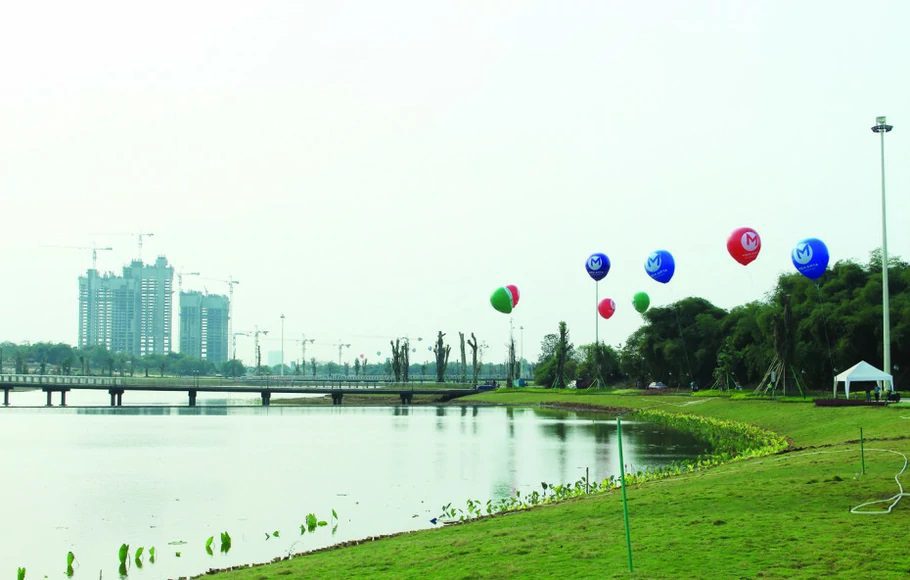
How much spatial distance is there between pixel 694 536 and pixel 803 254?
42422 millimetres

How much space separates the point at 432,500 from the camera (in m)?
31.3

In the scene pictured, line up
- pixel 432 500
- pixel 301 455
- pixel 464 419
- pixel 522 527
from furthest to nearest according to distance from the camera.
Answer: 1. pixel 464 419
2. pixel 301 455
3. pixel 432 500
4. pixel 522 527

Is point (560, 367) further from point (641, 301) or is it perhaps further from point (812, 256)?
point (812, 256)

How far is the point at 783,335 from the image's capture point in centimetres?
6900

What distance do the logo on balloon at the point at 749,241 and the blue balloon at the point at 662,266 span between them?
11.9 m

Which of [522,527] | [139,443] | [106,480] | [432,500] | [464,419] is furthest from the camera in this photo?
[464,419]

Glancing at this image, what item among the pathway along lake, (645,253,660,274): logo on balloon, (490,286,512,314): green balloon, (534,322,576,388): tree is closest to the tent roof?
the pathway along lake

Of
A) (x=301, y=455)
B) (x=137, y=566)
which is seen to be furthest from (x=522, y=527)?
(x=301, y=455)

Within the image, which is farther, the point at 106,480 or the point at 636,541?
the point at 106,480

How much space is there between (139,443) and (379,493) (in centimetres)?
2945

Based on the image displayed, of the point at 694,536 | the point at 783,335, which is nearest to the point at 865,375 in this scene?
the point at 783,335

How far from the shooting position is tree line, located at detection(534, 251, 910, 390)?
253 feet

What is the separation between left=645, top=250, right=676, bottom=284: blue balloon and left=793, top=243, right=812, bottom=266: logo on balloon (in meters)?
13.1

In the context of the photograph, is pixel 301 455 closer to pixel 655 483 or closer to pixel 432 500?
pixel 432 500
